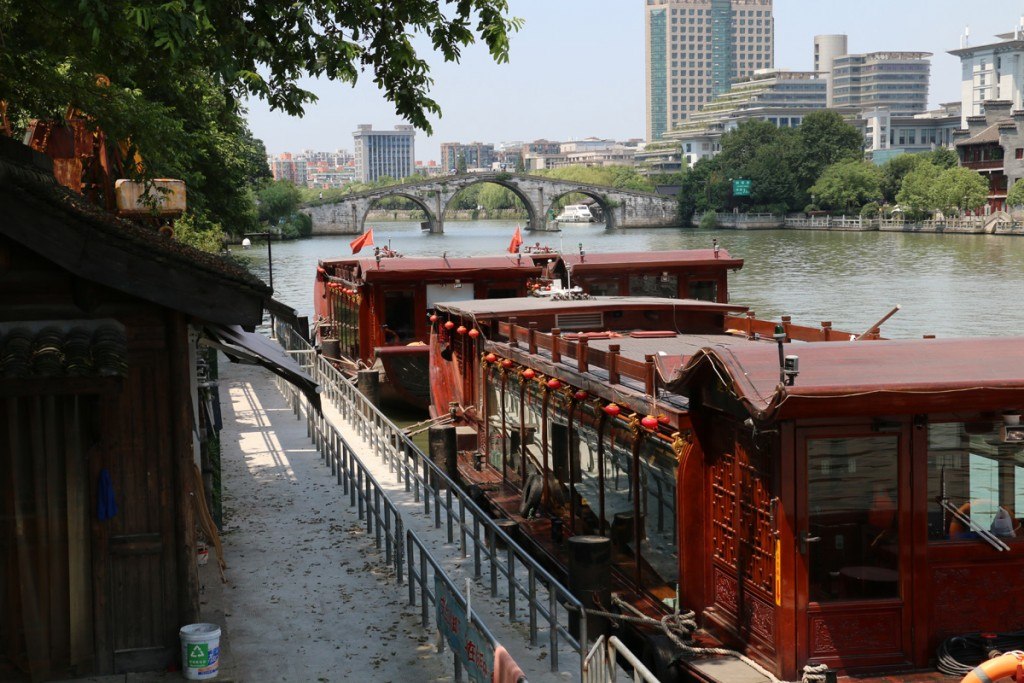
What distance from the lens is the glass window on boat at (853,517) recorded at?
24.8 feet

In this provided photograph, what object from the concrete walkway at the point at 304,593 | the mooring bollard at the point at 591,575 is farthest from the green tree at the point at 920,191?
the mooring bollard at the point at 591,575

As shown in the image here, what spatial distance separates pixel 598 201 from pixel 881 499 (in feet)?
362

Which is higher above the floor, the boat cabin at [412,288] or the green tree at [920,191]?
the green tree at [920,191]

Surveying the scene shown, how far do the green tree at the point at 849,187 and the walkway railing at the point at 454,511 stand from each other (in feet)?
236

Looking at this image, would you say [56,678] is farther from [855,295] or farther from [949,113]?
[949,113]

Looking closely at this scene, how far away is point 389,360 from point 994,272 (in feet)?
113

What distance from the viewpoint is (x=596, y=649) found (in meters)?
7.84

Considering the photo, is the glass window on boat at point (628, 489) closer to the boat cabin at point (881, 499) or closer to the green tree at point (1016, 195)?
the boat cabin at point (881, 499)

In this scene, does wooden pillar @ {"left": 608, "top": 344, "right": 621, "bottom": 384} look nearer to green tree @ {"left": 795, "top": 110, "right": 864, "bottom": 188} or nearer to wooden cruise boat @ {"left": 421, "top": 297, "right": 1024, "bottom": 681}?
wooden cruise boat @ {"left": 421, "top": 297, "right": 1024, "bottom": 681}

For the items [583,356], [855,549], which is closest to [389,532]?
[583,356]

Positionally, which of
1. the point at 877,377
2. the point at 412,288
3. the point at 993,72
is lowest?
the point at 412,288

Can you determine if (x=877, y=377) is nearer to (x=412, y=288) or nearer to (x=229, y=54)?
(x=229, y=54)

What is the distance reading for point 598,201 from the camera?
383 feet

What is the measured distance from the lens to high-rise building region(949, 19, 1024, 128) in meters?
136
